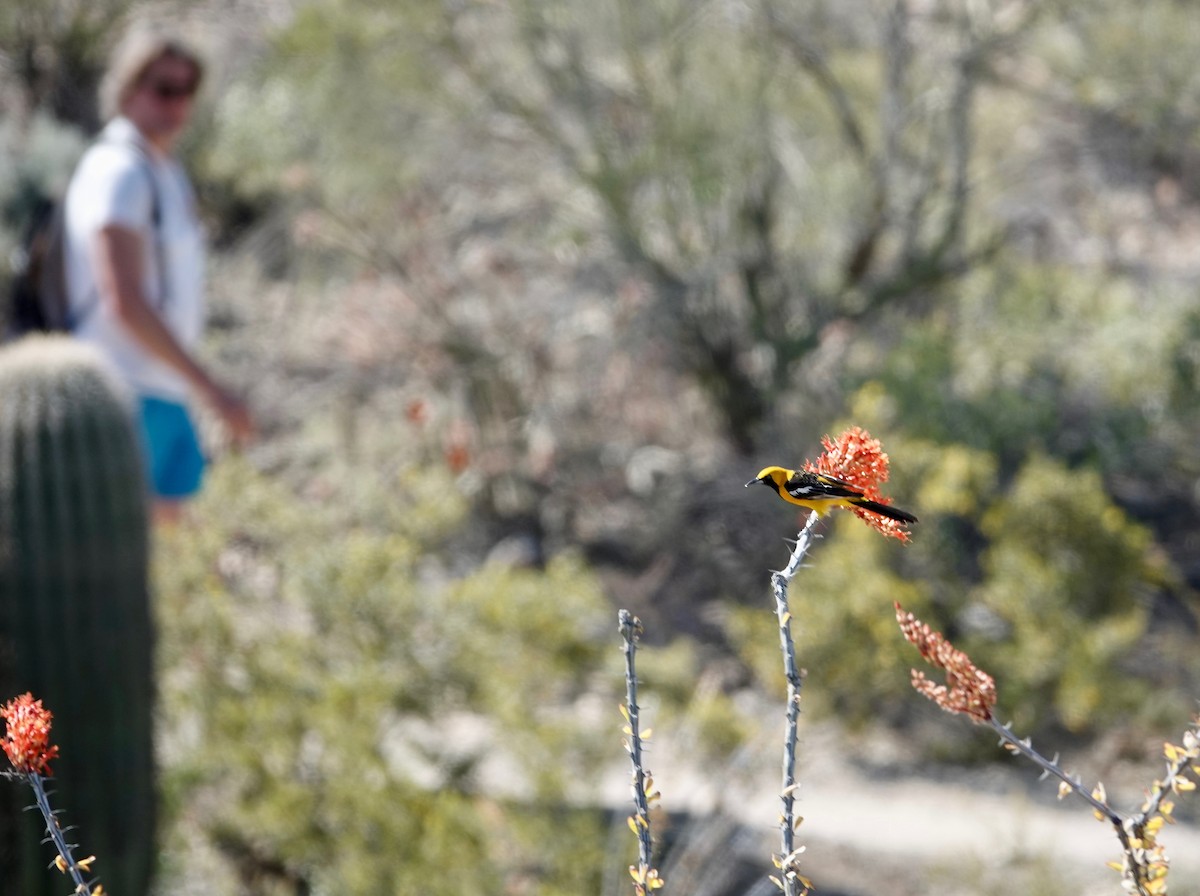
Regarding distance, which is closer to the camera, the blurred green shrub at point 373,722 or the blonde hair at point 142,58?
the blurred green shrub at point 373,722

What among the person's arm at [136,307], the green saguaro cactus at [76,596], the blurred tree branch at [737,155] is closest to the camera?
the green saguaro cactus at [76,596]

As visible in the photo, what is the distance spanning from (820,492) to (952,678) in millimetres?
193

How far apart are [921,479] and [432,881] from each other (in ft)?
8.56

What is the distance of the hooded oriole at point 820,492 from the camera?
1229 millimetres

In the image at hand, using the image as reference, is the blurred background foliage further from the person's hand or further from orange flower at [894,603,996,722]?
orange flower at [894,603,996,722]

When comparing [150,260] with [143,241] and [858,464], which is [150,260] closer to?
[143,241]

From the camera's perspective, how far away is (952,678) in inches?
50.3

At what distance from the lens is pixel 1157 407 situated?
716cm

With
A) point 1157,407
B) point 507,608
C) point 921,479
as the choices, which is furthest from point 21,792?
point 1157,407

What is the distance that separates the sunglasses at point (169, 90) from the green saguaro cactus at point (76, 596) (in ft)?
3.35

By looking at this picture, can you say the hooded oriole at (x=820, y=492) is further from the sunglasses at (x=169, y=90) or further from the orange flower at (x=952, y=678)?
the sunglasses at (x=169, y=90)

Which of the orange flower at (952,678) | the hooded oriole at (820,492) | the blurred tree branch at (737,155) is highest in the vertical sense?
the blurred tree branch at (737,155)

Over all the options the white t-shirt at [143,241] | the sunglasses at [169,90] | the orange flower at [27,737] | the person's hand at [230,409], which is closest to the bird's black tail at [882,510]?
the orange flower at [27,737]

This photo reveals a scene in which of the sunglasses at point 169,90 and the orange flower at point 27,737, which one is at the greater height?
the sunglasses at point 169,90
